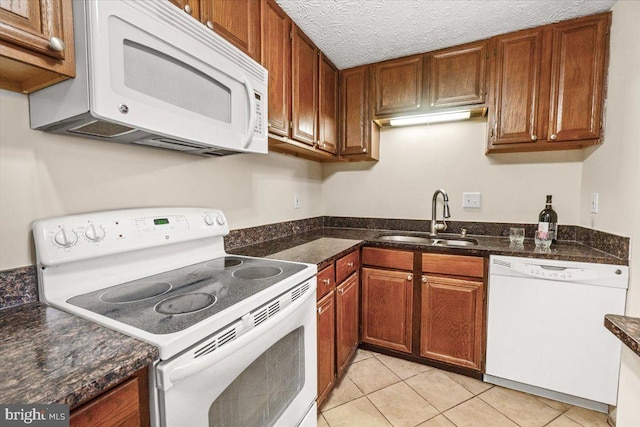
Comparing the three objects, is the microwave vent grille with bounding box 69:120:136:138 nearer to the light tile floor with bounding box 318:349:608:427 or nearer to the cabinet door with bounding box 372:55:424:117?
the light tile floor with bounding box 318:349:608:427

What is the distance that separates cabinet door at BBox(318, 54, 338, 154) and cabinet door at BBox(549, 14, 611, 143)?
1445 millimetres

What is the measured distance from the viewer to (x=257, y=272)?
1.21 meters

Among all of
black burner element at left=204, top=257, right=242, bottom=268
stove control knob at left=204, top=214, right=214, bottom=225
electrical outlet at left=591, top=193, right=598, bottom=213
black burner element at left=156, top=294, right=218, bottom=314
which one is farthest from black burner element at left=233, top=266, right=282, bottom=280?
electrical outlet at left=591, top=193, right=598, bottom=213

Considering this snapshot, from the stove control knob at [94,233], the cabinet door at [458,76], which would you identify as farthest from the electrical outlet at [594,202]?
the stove control knob at [94,233]

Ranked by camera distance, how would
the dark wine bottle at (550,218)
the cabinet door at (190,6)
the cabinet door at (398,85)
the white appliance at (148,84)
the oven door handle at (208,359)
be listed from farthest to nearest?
the cabinet door at (398,85)
the dark wine bottle at (550,218)
the cabinet door at (190,6)
the white appliance at (148,84)
the oven door handle at (208,359)

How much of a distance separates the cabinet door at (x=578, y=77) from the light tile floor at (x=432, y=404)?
1587 millimetres

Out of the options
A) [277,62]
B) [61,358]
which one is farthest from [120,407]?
[277,62]

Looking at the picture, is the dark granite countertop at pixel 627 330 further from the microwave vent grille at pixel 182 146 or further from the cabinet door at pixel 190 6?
the cabinet door at pixel 190 6

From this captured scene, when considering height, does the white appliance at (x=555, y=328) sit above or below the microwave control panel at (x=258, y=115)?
below

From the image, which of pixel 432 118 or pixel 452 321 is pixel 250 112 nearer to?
pixel 432 118

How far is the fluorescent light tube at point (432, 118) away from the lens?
2.12m

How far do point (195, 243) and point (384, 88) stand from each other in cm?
182

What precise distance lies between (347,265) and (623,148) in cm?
159

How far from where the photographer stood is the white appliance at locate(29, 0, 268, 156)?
29.3 inches
